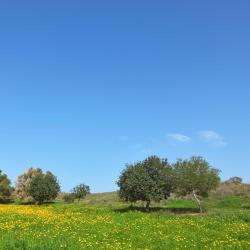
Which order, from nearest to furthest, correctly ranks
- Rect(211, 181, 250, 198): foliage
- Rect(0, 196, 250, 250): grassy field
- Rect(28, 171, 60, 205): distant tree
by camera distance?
Rect(0, 196, 250, 250): grassy field → Rect(211, 181, 250, 198): foliage → Rect(28, 171, 60, 205): distant tree

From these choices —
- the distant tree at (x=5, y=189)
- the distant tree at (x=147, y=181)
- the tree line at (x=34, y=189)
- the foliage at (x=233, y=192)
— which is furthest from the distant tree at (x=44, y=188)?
the foliage at (x=233, y=192)

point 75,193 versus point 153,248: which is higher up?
point 75,193

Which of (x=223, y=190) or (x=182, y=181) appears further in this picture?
(x=223, y=190)

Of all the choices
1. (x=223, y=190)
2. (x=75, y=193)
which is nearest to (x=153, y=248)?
(x=223, y=190)

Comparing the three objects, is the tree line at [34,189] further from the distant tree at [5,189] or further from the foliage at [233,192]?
the foliage at [233,192]

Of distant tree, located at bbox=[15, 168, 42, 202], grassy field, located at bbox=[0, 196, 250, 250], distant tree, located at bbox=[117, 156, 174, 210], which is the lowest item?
grassy field, located at bbox=[0, 196, 250, 250]

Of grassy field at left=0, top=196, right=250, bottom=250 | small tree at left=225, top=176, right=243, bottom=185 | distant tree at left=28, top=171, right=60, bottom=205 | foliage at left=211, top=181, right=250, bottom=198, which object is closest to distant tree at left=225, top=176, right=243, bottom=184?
small tree at left=225, top=176, right=243, bottom=185

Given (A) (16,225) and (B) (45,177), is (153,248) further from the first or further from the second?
(B) (45,177)

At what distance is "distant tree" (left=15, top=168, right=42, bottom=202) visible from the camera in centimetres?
9362

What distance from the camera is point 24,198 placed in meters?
92.7

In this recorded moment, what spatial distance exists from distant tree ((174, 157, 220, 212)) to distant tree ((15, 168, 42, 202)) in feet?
148

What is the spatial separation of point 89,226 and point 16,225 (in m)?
4.87

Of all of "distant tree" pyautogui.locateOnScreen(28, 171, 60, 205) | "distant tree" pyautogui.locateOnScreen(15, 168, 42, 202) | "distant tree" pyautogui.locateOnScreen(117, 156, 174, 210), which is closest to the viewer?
"distant tree" pyautogui.locateOnScreen(117, 156, 174, 210)

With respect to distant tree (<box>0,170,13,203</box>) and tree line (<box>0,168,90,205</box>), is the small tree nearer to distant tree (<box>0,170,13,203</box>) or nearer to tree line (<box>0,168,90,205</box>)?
tree line (<box>0,168,90,205</box>)
